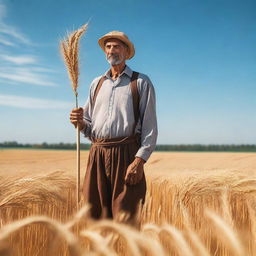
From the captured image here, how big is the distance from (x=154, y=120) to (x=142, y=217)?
67cm

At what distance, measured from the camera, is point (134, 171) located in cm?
251

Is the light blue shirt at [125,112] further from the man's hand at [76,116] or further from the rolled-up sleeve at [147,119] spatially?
the man's hand at [76,116]

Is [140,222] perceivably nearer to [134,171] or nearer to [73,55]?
[134,171]

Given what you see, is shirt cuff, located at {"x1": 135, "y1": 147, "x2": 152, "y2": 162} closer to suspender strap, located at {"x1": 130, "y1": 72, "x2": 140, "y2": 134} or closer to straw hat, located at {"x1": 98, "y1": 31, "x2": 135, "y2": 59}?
suspender strap, located at {"x1": 130, "y1": 72, "x2": 140, "y2": 134}

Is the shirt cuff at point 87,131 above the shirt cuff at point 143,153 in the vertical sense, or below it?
above

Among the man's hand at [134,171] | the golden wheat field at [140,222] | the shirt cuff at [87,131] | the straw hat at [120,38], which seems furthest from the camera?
the shirt cuff at [87,131]

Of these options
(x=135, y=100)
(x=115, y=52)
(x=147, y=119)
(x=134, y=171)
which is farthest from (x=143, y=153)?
(x=115, y=52)

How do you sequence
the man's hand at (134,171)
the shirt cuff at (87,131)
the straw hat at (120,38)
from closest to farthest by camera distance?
the man's hand at (134,171)
the straw hat at (120,38)
the shirt cuff at (87,131)

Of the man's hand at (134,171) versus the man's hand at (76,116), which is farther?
the man's hand at (76,116)

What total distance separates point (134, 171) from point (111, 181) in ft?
0.67

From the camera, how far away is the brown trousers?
101 inches

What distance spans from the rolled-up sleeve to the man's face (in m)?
0.22

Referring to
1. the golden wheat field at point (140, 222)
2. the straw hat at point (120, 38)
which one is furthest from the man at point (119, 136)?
the golden wheat field at point (140, 222)

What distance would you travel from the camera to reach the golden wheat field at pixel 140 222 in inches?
29.5
